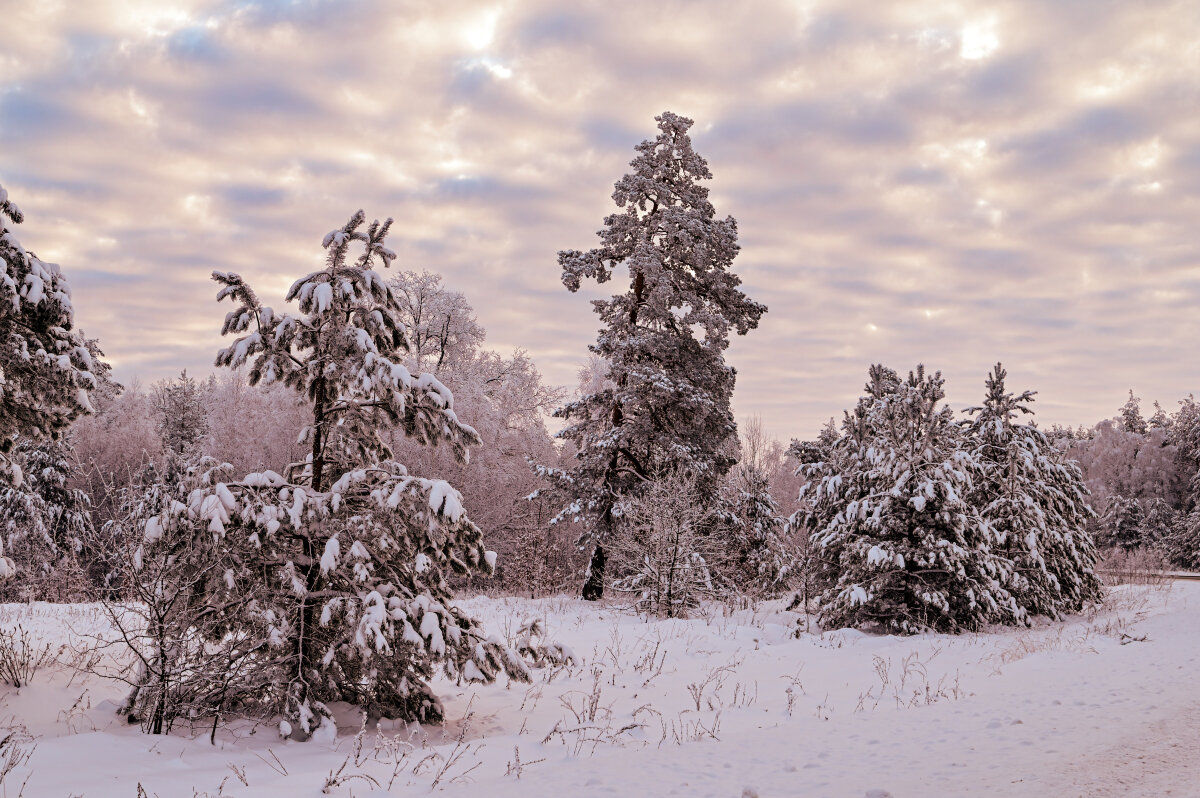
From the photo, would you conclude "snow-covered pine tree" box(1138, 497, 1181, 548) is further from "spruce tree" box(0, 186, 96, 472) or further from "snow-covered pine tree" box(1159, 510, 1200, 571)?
→ "spruce tree" box(0, 186, 96, 472)

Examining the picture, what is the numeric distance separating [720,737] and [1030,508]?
602 inches

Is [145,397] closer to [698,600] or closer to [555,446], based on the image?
[555,446]

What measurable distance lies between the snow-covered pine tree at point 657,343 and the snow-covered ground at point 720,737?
8.91 meters

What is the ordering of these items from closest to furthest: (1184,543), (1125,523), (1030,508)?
(1030,508) → (1184,543) → (1125,523)

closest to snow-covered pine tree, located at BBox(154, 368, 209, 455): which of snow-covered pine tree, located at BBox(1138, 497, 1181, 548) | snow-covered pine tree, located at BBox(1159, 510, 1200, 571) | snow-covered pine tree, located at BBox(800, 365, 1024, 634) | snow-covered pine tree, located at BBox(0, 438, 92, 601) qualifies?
snow-covered pine tree, located at BBox(0, 438, 92, 601)

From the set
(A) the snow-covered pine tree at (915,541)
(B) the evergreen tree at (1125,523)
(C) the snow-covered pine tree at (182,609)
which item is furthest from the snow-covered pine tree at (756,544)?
(B) the evergreen tree at (1125,523)

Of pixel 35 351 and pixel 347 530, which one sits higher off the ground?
pixel 35 351

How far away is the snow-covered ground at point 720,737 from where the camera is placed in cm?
522

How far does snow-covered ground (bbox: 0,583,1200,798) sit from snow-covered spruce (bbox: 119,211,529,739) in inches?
22.4

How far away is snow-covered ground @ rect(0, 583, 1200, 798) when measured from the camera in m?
5.22

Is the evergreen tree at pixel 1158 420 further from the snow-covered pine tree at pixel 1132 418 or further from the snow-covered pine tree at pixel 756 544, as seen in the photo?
the snow-covered pine tree at pixel 756 544

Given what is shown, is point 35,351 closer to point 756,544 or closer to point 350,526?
point 350,526

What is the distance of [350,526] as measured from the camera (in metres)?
7.23

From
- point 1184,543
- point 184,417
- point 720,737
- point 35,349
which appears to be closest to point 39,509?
point 184,417
